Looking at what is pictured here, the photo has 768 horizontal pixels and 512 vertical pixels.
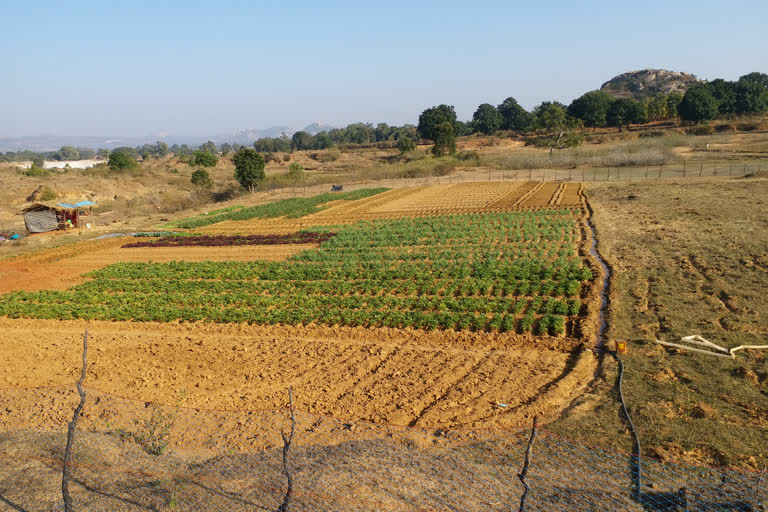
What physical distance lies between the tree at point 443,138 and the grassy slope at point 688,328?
55510 millimetres

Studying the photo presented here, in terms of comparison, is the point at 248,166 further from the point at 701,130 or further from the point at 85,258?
the point at 701,130

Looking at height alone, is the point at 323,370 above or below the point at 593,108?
below

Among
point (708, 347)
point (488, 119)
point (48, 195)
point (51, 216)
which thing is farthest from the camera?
point (488, 119)

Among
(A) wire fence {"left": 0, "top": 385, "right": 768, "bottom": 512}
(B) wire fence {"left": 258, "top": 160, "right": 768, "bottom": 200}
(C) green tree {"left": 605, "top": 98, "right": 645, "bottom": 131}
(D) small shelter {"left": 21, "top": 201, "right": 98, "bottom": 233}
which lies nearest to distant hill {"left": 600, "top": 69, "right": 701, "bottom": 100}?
(C) green tree {"left": 605, "top": 98, "right": 645, "bottom": 131}

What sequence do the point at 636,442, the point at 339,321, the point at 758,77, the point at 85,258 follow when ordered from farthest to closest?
1. the point at 758,77
2. the point at 85,258
3. the point at 339,321
4. the point at 636,442

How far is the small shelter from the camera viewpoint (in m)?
35.7

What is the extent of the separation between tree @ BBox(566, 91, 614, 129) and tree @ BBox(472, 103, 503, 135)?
1956 centimetres

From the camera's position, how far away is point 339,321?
15.8m

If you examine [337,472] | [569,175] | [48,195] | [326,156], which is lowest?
[337,472]

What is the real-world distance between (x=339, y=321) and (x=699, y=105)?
94610 millimetres

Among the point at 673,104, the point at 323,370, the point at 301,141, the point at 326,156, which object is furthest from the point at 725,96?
the point at 301,141

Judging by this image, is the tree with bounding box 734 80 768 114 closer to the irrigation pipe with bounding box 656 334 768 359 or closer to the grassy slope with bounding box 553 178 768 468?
the grassy slope with bounding box 553 178 768 468

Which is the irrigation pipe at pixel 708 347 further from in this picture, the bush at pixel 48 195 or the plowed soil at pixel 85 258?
the bush at pixel 48 195

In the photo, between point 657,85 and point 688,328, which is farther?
point 657,85
